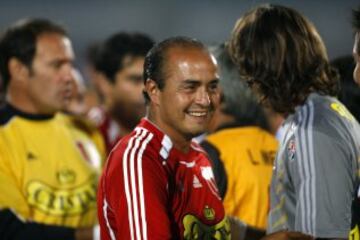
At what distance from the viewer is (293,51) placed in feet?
10.3

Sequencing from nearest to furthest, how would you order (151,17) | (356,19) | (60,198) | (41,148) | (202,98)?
(202,98) → (356,19) → (60,198) → (41,148) → (151,17)

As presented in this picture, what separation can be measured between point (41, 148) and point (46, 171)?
0.56 ft

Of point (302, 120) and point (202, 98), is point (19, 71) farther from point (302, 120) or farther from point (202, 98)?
point (302, 120)

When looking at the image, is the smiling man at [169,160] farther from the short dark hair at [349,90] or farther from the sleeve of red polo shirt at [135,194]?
the short dark hair at [349,90]

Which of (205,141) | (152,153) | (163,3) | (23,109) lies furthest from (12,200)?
(163,3)

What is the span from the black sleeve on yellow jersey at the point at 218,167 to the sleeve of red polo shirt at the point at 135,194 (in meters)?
0.84

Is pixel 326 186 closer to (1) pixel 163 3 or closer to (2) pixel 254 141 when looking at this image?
(2) pixel 254 141

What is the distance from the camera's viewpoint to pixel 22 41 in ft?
15.5

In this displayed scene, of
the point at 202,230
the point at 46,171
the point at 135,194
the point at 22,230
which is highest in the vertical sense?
the point at 135,194

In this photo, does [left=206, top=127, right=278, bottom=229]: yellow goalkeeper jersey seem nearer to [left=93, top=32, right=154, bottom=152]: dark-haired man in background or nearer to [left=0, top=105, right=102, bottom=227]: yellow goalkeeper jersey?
[left=0, top=105, right=102, bottom=227]: yellow goalkeeper jersey

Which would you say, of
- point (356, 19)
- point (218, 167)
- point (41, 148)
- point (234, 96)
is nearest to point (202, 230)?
point (218, 167)

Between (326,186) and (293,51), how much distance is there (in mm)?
590

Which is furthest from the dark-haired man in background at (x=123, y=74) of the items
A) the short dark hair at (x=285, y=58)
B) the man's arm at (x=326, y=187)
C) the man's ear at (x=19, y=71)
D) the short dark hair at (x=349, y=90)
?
the man's arm at (x=326, y=187)

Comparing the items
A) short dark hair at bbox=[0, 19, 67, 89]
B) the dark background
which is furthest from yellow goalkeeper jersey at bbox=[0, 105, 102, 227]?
the dark background
